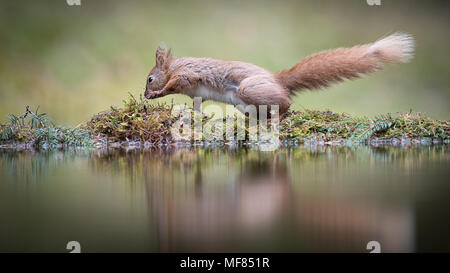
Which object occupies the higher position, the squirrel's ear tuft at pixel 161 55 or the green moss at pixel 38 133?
the squirrel's ear tuft at pixel 161 55

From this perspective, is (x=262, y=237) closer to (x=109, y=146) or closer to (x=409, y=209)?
(x=409, y=209)

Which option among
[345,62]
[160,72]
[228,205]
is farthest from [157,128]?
[228,205]

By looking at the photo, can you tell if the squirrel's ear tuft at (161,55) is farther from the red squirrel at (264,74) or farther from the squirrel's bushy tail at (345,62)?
the squirrel's bushy tail at (345,62)

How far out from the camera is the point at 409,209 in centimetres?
112

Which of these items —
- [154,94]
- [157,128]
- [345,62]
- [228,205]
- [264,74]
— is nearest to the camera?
[228,205]

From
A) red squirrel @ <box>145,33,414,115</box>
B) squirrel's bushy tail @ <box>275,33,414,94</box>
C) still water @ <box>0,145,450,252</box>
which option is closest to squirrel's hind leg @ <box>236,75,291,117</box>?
red squirrel @ <box>145,33,414,115</box>

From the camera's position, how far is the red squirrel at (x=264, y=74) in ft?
9.88

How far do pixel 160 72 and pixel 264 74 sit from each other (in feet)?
3.04

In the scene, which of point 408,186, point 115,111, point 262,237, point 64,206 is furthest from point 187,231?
point 115,111

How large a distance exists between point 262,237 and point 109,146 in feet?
7.17

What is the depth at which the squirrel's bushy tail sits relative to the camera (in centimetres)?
295

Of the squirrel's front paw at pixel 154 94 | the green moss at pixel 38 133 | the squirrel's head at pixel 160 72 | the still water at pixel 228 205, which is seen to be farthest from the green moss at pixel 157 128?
the still water at pixel 228 205

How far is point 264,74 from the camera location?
11.0 ft

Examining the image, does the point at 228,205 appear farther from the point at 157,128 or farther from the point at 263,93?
the point at 263,93
